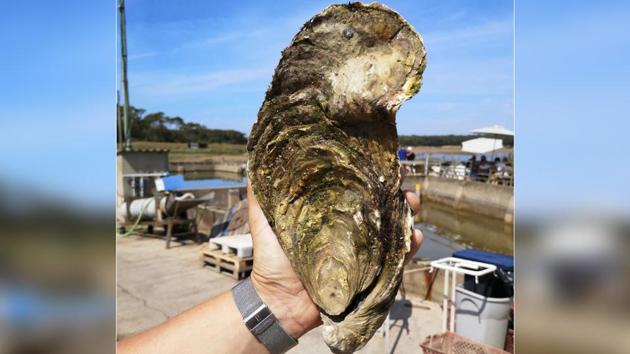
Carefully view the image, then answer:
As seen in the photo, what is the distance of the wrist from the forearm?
12 cm

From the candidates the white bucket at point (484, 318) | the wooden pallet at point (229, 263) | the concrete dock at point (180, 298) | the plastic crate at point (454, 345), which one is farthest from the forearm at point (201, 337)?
the wooden pallet at point (229, 263)

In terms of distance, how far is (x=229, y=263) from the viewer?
23.6 feet

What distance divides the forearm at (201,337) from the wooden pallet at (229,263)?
205 inches

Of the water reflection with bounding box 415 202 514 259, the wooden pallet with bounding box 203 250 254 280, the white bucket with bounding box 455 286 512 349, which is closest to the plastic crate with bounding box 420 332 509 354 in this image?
the white bucket with bounding box 455 286 512 349

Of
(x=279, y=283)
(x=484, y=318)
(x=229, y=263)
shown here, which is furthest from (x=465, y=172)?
(x=279, y=283)

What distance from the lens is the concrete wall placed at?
2042 centimetres

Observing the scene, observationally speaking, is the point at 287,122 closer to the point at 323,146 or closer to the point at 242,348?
the point at 323,146

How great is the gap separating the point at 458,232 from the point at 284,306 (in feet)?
58.6

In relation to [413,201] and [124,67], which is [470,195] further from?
[413,201]

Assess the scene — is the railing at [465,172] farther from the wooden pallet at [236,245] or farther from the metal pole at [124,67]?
the wooden pallet at [236,245]

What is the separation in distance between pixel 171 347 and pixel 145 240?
8.60 meters

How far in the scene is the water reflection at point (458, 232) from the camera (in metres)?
15.0
